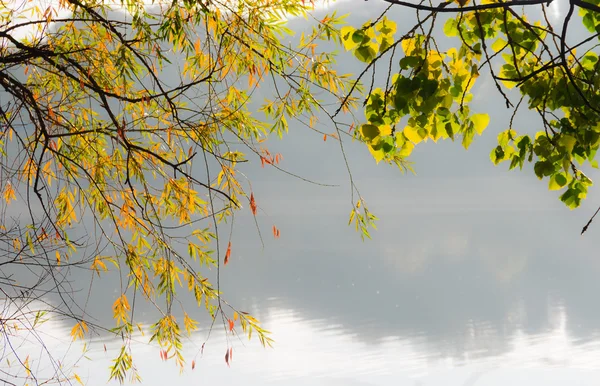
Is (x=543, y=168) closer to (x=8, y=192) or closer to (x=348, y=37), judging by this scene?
(x=348, y=37)

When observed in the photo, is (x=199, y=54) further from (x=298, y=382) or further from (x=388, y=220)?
(x=388, y=220)

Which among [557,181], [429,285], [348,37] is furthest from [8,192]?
[429,285]

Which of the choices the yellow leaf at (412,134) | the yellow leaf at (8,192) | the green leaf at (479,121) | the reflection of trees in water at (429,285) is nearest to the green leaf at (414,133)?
the yellow leaf at (412,134)

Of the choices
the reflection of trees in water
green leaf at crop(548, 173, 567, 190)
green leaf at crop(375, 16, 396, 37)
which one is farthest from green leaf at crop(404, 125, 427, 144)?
the reflection of trees in water

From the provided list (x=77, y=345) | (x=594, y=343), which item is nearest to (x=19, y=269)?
(x=77, y=345)

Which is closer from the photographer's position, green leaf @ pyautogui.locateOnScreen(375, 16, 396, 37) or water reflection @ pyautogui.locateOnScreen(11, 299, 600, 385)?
green leaf @ pyautogui.locateOnScreen(375, 16, 396, 37)

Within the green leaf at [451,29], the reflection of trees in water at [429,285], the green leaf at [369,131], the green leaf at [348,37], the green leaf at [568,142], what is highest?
the reflection of trees in water at [429,285]

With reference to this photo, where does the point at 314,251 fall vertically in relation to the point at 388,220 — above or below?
below

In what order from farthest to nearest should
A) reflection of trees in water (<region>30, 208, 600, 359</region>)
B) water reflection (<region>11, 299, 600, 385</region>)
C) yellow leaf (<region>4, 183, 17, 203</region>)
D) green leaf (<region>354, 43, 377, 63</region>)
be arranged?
1. reflection of trees in water (<region>30, 208, 600, 359</region>)
2. water reflection (<region>11, 299, 600, 385</region>)
3. yellow leaf (<region>4, 183, 17, 203</region>)
4. green leaf (<region>354, 43, 377, 63</region>)

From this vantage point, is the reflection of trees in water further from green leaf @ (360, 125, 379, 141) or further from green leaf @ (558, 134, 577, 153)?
green leaf @ (360, 125, 379, 141)

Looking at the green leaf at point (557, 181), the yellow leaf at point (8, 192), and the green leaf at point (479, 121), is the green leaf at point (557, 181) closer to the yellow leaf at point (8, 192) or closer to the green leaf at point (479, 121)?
the green leaf at point (479, 121)

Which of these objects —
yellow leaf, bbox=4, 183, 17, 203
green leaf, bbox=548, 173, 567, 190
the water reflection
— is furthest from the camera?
the water reflection

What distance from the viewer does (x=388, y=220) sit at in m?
23.8

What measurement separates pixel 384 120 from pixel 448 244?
1475cm
